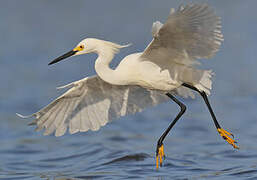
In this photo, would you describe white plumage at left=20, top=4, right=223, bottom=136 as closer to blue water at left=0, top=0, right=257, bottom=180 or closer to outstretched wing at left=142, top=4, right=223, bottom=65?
outstretched wing at left=142, top=4, right=223, bottom=65

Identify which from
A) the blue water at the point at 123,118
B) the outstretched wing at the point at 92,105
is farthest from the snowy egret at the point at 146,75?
the blue water at the point at 123,118

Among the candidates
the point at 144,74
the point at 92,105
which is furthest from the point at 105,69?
the point at 92,105

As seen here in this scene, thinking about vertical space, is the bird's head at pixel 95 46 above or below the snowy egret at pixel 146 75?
above

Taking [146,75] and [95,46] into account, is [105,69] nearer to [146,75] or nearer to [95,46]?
[95,46]

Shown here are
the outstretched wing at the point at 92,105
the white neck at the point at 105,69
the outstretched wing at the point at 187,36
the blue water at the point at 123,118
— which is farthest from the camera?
the blue water at the point at 123,118

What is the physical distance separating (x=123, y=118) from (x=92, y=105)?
569cm

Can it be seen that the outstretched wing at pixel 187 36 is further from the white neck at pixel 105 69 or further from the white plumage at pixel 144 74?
the white neck at pixel 105 69

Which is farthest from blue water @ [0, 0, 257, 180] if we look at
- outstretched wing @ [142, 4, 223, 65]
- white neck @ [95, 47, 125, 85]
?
outstretched wing @ [142, 4, 223, 65]

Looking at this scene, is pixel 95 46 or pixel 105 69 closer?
pixel 105 69

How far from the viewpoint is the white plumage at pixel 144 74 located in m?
8.87

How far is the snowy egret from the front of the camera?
8.88 m

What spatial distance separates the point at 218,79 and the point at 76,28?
4.67 meters

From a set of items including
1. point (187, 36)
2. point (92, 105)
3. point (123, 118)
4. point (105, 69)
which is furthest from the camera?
point (123, 118)

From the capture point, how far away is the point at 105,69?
31.6ft
